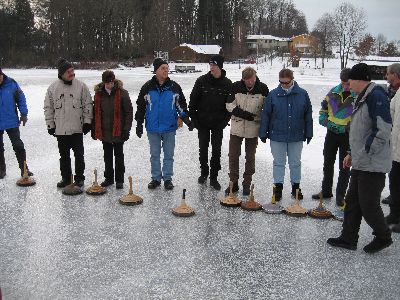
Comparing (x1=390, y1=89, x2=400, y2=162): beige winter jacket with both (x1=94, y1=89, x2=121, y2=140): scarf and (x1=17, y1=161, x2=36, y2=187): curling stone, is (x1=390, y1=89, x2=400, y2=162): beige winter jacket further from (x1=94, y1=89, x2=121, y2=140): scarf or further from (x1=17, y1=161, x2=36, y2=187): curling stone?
(x1=17, y1=161, x2=36, y2=187): curling stone

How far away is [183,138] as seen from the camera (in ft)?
33.3

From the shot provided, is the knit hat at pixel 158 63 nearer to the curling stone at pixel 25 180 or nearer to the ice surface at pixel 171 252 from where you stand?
the ice surface at pixel 171 252

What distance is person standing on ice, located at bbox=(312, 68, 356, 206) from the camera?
5.45 metres

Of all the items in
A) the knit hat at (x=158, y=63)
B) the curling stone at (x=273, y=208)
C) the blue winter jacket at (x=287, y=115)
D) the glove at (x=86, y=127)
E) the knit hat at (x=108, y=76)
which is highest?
the knit hat at (x=158, y=63)

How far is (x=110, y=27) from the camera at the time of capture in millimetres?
66000

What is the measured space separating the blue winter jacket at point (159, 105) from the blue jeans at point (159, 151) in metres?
0.12

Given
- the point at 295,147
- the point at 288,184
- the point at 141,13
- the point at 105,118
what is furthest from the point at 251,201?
the point at 141,13

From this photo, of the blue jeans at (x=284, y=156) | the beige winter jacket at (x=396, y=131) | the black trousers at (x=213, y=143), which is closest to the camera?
the beige winter jacket at (x=396, y=131)

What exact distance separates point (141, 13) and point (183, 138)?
67660 millimetres

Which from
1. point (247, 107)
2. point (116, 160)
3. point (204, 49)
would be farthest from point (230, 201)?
point (204, 49)

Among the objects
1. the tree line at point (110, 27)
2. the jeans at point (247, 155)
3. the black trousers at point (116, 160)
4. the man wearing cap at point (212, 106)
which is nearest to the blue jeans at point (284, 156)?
the jeans at point (247, 155)

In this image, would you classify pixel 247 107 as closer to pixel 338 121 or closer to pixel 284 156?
pixel 284 156

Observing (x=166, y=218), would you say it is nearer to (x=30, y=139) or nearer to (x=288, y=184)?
(x=288, y=184)

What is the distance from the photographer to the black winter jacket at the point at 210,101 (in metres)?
6.21
